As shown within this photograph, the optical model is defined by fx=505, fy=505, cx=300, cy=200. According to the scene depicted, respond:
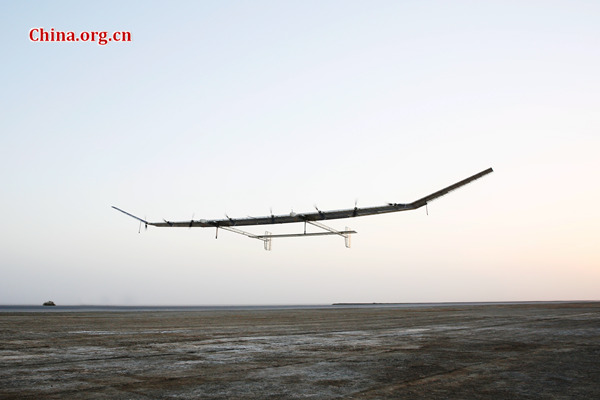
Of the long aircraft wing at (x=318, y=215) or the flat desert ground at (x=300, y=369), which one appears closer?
the flat desert ground at (x=300, y=369)

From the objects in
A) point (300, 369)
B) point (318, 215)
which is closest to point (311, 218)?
point (318, 215)

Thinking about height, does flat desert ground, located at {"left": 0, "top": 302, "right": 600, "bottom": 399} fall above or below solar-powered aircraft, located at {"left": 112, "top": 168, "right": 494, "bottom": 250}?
below

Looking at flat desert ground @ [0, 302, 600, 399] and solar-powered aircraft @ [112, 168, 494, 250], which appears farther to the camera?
solar-powered aircraft @ [112, 168, 494, 250]

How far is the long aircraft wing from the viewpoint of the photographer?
95.8 ft

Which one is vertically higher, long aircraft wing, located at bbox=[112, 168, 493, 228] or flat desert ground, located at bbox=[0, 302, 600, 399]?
long aircraft wing, located at bbox=[112, 168, 493, 228]

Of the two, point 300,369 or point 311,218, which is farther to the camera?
point 311,218

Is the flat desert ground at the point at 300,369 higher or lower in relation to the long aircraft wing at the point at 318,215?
lower

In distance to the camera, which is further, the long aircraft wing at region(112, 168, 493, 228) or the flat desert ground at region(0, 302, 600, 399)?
the long aircraft wing at region(112, 168, 493, 228)

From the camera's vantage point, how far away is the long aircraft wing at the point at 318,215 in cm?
2920

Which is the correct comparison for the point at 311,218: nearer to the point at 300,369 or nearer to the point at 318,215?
the point at 318,215

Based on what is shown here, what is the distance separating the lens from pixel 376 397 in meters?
7.84

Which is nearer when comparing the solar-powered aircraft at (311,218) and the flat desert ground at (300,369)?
the flat desert ground at (300,369)

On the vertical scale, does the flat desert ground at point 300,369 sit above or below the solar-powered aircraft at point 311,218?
below

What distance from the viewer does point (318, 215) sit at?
35656 millimetres
